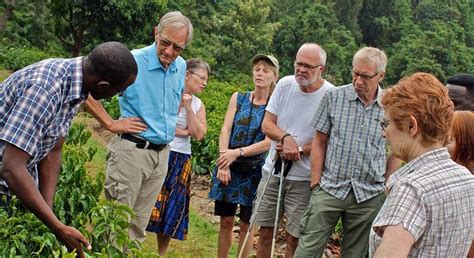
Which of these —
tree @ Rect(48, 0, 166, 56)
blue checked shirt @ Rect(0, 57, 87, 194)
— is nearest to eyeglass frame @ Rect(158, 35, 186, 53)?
blue checked shirt @ Rect(0, 57, 87, 194)

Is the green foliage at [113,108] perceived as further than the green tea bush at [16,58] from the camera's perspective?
No

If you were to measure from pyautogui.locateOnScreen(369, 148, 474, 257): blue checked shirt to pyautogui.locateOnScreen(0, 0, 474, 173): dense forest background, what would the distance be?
1152 centimetres

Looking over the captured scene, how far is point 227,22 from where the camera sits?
36219 millimetres

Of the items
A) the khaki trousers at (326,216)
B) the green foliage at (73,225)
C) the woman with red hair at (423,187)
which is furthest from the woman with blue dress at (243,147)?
the woman with red hair at (423,187)

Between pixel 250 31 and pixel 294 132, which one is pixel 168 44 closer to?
pixel 294 132

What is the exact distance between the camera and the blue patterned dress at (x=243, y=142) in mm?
5402

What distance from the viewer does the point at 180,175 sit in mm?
5508

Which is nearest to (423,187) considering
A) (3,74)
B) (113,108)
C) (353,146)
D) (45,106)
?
(45,106)

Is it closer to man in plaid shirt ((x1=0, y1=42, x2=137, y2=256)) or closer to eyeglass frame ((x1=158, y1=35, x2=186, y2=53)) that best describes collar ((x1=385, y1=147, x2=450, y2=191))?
man in plaid shirt ((x1=0, y1=42, x2=137, y2=256))

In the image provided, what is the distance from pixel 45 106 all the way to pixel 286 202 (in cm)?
264

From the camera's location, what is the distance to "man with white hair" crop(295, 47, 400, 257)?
443 centimetres

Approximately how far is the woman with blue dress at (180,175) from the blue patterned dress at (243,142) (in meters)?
0.29

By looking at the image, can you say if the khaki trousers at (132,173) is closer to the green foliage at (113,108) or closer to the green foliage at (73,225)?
the green foliage at (73,225)

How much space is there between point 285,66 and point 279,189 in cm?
3497
